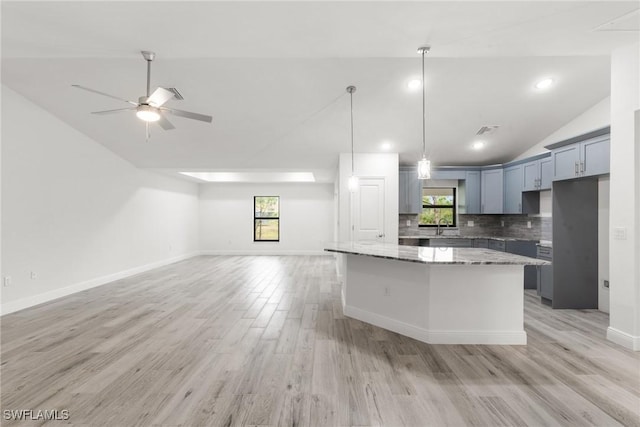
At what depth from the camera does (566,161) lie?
3977 millimetres

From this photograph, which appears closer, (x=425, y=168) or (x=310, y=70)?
(x=425, y=168)

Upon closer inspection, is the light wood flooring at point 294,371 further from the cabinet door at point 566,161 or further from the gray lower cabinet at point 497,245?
the cabinet door at point 566,161

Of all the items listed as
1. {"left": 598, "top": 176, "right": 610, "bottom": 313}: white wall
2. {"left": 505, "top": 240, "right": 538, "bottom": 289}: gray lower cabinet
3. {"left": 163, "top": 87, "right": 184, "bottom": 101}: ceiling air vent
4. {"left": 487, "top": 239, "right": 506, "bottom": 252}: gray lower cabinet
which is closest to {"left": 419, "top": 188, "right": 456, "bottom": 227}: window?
{"left": 487, "top": 239, "right": 506, "bottom": 252}: gray lower cabinet

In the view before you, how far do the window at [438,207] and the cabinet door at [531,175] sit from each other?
1466 mm

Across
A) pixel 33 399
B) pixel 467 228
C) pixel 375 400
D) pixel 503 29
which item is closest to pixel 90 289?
pixel 33 399

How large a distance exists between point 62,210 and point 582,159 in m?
7.62

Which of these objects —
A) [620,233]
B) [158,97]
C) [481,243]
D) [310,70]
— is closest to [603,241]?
[620,233]

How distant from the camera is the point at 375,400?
2066 mm

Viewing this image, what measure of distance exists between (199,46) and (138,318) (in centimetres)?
328

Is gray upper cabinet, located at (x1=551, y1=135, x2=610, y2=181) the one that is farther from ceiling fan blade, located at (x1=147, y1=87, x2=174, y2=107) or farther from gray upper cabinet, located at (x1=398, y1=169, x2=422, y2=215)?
ceiling fan blade, located at (x1=147, y1=87, x2=174, y2=107)

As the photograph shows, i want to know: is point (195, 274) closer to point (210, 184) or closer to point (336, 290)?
point (336, 290)

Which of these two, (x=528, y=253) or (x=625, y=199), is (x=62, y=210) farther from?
(x=528, y=253)

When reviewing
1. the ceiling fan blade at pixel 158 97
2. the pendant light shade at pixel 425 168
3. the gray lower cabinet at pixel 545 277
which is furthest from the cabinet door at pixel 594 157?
the ceiling fan blade at pixel 158 97

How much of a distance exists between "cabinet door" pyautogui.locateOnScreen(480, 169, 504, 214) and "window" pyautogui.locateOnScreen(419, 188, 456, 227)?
24.7 inches
